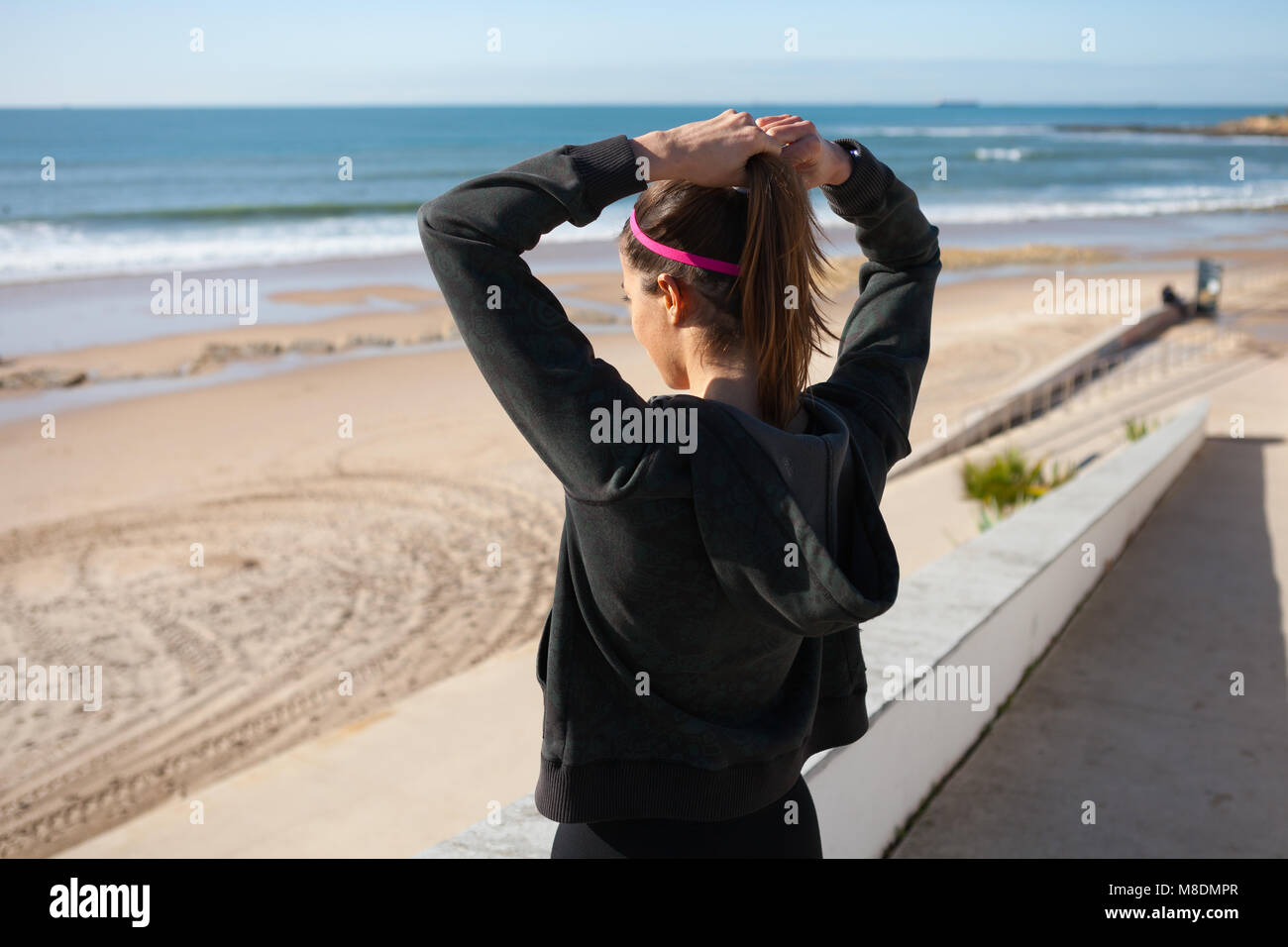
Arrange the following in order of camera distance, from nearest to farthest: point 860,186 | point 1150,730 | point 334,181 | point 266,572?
1. point 860,186
2. point 1150,730
3. point 266,572
4. point 334,181

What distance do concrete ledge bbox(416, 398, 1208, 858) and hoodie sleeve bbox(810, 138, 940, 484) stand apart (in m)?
1.13

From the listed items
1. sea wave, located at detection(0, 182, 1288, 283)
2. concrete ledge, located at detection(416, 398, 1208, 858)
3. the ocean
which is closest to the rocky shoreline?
the ocean

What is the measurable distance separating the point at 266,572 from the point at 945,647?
558 cm

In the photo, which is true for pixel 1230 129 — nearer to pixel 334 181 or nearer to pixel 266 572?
pixel 334 181

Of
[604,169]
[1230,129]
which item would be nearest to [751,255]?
[604,169]

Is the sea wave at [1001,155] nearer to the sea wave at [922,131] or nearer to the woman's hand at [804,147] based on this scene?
the sea wave at [922,131]

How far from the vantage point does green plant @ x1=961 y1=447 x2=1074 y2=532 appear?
24.9 feet

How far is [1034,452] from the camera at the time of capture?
9.62 meters

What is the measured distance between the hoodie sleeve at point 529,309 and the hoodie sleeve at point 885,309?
18.6 inches

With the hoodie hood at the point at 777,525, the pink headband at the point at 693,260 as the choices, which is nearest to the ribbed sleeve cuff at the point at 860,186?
the pink headband at the point at 693,260

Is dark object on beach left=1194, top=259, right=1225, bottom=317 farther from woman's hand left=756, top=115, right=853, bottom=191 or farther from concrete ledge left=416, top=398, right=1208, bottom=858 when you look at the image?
woman's hand left=756, top=115, right=853, bottom=191

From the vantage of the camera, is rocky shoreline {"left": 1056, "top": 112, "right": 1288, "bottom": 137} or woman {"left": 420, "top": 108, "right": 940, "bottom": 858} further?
rocky shoreline {"left": 1056, "top": 112, "right": 1288, "bottom": 137}

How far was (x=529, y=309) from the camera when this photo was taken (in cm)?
115
